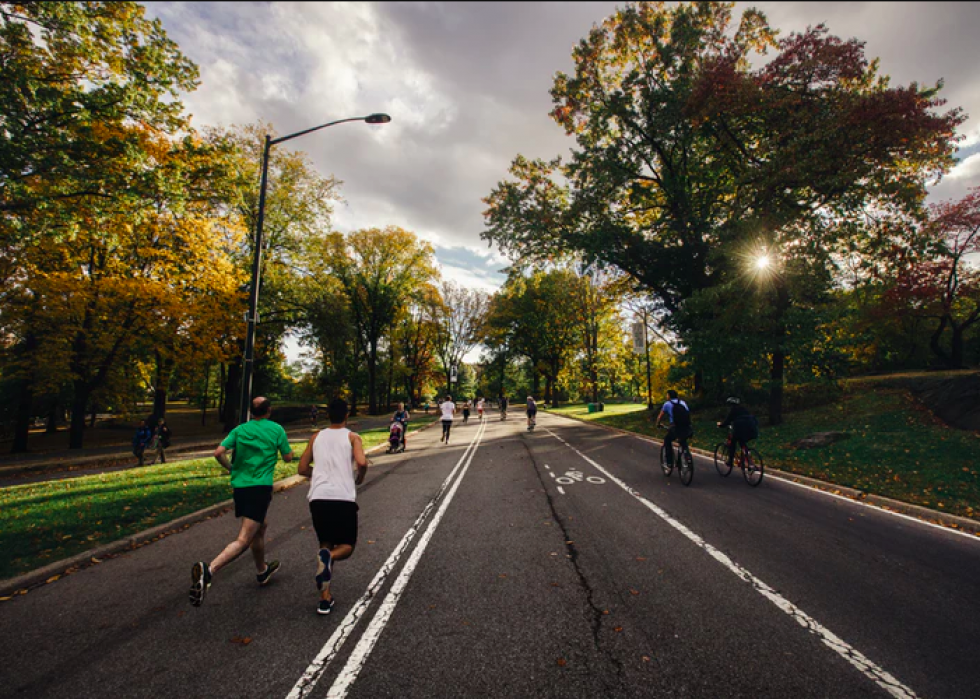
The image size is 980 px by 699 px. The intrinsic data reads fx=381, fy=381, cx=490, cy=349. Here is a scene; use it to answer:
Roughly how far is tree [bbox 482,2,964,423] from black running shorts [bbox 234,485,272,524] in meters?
16.1

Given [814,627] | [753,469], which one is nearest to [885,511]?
[753,469]

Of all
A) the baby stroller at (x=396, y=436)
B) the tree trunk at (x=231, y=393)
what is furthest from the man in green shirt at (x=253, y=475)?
the tree trunk at (x=231, y=393)

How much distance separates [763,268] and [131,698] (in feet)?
60.4

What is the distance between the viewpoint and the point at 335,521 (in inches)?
154

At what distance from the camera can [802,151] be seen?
12953 millimetres

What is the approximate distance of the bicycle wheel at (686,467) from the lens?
27.8ft

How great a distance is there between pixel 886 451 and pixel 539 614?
1216 centimetres

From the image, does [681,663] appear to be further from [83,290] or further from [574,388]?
[574,388]

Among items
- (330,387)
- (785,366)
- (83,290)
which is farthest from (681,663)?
(330,387)

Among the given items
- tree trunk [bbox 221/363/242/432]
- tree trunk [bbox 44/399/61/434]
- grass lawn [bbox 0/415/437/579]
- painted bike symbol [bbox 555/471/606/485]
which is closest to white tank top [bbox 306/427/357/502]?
grass lawn [bbox 0/415/437/579]

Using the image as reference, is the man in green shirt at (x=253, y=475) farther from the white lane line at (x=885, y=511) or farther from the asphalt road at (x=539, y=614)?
the white lane line at (x=885, y=511)

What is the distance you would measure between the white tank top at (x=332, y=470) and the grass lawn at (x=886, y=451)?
981cm

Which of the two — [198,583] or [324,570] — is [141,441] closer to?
[198,583]

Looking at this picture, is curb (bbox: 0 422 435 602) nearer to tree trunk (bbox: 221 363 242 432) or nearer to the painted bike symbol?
the painted bike symbol
